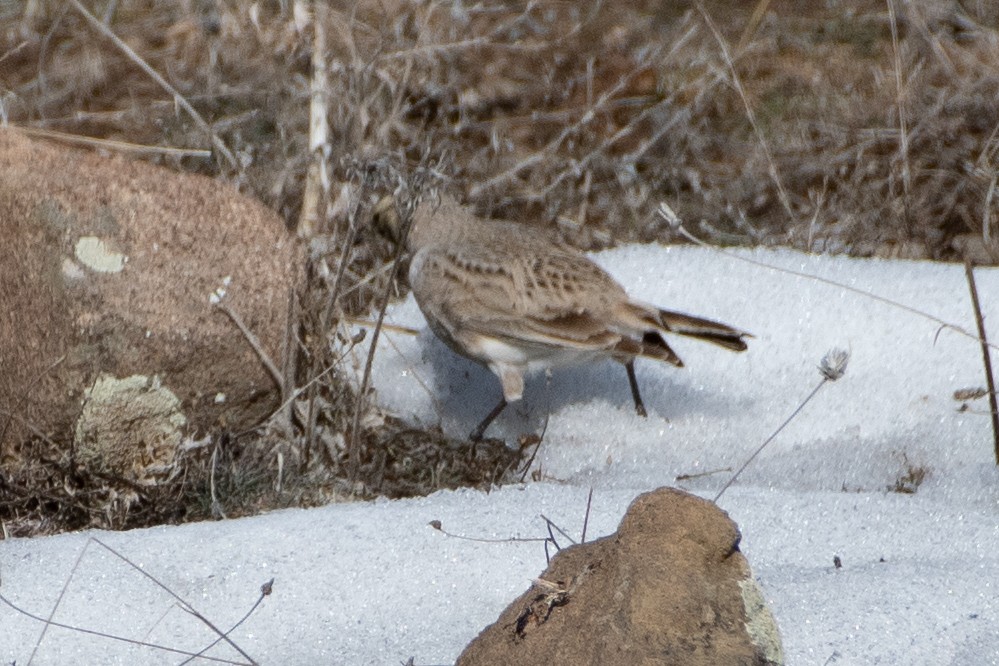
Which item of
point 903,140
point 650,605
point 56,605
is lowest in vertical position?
point 903,140

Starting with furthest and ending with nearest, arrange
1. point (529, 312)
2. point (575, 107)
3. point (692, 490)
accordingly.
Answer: point (575, 107)
point (529, 312)
point (692, 490)

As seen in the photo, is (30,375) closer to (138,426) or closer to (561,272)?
(138,426)

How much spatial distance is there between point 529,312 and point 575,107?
110 inches

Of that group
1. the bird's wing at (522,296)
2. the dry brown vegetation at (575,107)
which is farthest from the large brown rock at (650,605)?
the dry brown vegetation at (575,107)

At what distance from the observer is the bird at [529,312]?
4.54 m

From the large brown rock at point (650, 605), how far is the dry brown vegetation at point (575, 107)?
8.51 feet

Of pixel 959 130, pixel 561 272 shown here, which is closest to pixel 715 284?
pixel 561 272

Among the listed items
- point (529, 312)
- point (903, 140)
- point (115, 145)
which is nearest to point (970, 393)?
point (529, 312)

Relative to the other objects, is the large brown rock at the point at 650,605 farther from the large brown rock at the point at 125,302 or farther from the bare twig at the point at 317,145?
the bare twig at the point at 317,145

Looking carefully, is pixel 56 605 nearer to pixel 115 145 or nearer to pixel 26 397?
pixel 26 397

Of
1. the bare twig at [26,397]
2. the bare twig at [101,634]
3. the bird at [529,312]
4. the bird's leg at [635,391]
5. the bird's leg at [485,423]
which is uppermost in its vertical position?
the bare twig at [101,634]

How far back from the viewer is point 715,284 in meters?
5.36

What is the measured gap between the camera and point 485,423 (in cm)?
484

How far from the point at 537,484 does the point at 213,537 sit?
0.98 metres
